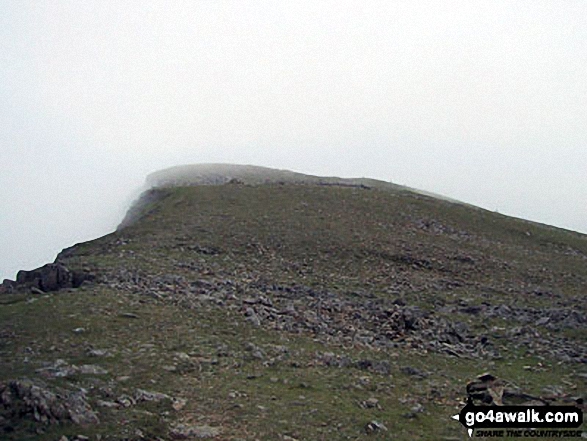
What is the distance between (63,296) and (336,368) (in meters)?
12.2

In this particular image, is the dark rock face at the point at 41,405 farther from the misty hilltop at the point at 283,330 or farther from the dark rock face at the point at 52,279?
the dark rock face at the point at 52,279

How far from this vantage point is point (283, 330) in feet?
71.4

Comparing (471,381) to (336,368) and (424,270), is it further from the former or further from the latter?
(424,270)

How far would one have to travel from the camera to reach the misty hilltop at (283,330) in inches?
521

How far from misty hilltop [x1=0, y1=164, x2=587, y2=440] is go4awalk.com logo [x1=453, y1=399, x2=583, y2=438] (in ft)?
1.47

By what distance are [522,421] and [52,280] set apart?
2040 centimetres

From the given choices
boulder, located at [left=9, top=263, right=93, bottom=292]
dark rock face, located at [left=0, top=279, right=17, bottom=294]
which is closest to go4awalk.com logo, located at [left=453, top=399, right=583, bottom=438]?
boulder, located at [left=9, top=263, right=93, bottom=292]

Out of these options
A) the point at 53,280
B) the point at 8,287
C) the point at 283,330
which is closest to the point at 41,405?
the point at 283,330

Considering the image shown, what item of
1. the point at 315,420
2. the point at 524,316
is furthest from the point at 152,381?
the point at 524,316

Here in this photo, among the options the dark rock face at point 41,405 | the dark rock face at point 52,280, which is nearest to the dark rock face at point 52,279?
the dark rock face at point 52,280

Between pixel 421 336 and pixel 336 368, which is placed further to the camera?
pixel 421 336

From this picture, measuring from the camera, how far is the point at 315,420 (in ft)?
43.8

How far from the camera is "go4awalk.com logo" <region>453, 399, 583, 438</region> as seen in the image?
13562mm

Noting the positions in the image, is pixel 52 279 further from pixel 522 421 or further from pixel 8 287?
pixel 522 421
